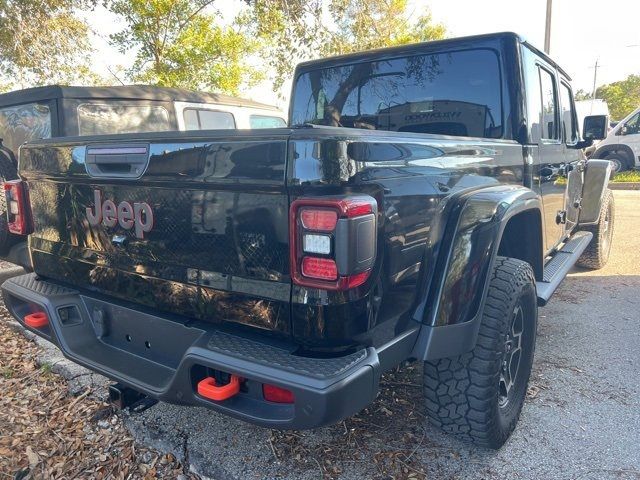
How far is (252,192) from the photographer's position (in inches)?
65.1

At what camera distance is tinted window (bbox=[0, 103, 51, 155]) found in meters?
4.54

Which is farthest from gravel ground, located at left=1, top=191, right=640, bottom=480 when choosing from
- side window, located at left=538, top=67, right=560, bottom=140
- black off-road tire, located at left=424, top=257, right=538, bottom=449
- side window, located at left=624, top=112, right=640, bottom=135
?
side window, located at left=624, top=112, right=640, bottom=135

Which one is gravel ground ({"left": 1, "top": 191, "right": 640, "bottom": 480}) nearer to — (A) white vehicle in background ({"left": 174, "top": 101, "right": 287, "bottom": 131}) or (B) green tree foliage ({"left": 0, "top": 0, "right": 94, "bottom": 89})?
(A) white vehicle in background ({"left": 174, "top": 101, "right": 287, "bottom": 131})

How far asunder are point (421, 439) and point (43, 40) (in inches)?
424

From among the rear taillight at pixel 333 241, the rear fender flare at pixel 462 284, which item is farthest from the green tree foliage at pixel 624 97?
the rear taillight at pixel 333 241

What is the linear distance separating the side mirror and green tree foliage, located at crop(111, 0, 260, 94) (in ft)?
26.4

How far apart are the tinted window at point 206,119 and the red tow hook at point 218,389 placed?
432cm

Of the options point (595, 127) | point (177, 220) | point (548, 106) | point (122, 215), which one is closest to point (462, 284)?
point (177, 220)

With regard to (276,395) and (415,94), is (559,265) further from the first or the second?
(276,395)

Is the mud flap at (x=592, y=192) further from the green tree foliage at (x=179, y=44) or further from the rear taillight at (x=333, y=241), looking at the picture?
the green tree foliage at (x=179, y=44)

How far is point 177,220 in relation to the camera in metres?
1.87

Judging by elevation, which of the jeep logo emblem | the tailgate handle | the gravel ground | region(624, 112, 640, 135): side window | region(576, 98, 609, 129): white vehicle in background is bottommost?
the gravel ground

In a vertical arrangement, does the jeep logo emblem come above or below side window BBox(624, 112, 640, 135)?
below

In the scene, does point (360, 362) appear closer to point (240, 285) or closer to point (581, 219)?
point (240, 285)
